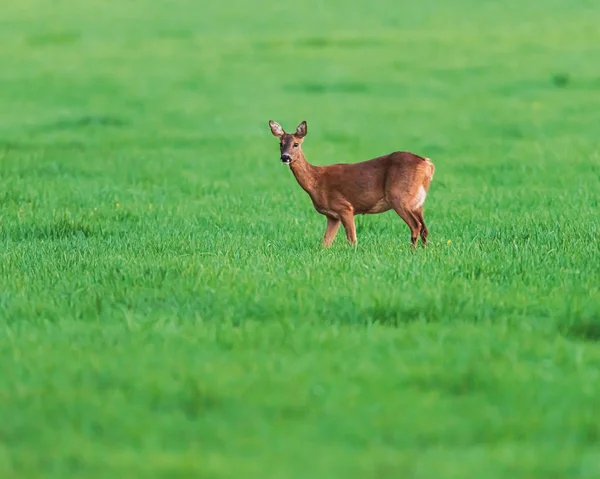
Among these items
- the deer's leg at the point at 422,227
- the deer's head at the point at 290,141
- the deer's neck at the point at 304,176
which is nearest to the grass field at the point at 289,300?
the deer's leg at the point at 422,227

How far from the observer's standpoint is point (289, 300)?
826cm

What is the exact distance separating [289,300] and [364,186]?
11.9 feet

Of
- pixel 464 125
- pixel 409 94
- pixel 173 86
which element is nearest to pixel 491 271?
pixel 464 125

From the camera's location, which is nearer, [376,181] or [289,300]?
[289,300]

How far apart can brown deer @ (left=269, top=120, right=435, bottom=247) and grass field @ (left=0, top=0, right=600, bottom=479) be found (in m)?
0.32

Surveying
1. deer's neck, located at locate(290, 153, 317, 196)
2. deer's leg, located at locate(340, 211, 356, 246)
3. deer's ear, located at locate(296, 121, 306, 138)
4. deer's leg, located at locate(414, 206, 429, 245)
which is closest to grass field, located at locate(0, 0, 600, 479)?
deer's leg, located at locate(414, 206, 429, 245)

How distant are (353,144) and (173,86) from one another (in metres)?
9.41

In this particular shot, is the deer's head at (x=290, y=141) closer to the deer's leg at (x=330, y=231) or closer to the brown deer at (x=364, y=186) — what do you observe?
the brown deer at (x=364, y=186)

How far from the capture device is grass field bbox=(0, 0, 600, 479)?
559cm

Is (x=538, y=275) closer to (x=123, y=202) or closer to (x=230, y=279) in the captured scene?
(x=230, y=279)

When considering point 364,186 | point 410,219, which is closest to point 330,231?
point 364,186

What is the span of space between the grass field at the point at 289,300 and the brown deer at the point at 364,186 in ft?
1.04

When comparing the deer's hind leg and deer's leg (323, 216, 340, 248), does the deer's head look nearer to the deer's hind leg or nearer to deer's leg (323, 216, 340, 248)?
deer's leg (323, 216, 340, 248)

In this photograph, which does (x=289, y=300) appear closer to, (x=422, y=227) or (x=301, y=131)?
(x=422, y=227)
